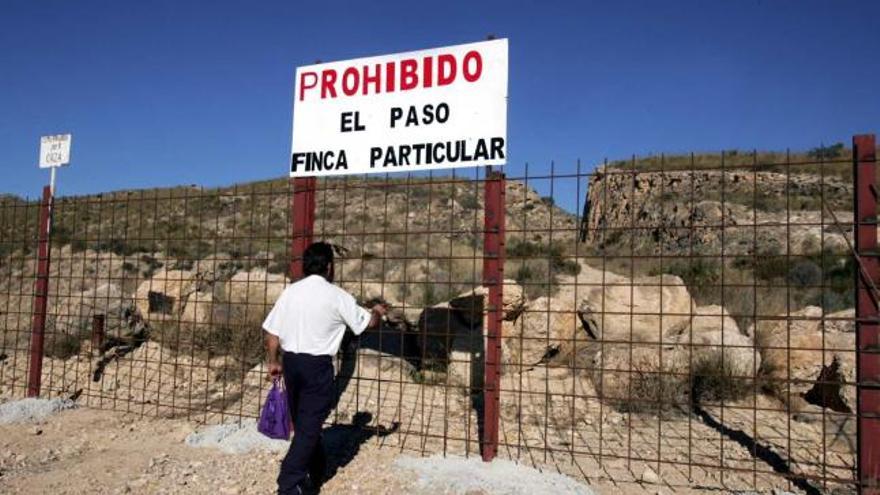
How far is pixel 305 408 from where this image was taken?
4.64 metres

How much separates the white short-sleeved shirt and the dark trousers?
88 mm

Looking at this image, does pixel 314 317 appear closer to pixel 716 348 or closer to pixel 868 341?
pixel 868 341

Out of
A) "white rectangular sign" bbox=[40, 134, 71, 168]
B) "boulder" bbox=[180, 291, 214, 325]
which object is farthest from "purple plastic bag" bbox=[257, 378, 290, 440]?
"boulder" bbox=[180, 291, 214, 325]

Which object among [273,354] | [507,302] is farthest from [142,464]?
[507,302]

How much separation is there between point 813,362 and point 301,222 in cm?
636

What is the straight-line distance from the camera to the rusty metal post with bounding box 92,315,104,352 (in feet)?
30.1

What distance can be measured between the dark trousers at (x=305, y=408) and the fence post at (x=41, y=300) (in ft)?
16.9

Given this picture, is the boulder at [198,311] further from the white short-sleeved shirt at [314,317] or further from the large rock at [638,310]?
the white short-sleeved shirt at [314,317]

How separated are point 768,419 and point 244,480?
574cm

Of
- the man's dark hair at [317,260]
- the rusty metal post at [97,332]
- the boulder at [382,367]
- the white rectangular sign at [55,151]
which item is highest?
the white rectangular sign at [55,151]

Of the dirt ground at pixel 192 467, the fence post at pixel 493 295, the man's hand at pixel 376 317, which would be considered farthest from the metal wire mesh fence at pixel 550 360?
the man's hand at pixel 376 317

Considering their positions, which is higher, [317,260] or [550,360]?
[317,260]

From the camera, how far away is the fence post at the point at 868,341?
14.9 feet

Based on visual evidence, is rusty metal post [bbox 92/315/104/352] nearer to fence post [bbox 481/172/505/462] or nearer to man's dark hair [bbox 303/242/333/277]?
man's dark hair [bbox 303/242/333/277]
